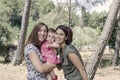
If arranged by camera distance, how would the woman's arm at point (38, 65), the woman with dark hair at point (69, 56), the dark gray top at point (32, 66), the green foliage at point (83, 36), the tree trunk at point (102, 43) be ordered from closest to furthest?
the woman's arm at point (38, 65), the dark gray top at point (32, 66), the woman with dark hair at point (69, 56), the tree trunk at point (102, 43), the green foliage at point (83, 36)

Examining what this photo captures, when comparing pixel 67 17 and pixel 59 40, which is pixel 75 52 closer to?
pixel 59 40

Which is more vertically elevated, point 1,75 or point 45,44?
point 45,44

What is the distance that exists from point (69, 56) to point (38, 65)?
0.51 m

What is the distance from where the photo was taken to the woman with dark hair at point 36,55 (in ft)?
13.3

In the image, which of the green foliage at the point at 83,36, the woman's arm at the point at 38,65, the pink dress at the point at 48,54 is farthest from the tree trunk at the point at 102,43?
the green foliage at the point at 83,36

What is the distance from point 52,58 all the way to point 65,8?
24764 millimetres

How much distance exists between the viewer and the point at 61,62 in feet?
14.6

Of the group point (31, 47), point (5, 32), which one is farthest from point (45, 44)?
point (5, 32)

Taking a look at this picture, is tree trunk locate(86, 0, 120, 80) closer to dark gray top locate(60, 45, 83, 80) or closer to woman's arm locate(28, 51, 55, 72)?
dark gray top locate(60, 45, 83, 80)

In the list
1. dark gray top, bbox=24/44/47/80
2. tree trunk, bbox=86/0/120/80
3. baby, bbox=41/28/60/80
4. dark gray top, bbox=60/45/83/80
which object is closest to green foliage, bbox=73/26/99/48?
tree trunk, bbox=86/0/120/80

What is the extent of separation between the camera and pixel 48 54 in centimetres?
418

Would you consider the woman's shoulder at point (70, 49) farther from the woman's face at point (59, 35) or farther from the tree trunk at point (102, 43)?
the tree trunk at point (102, 43)

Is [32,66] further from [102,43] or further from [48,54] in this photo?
[102,43]

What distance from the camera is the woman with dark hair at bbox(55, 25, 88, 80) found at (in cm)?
432
